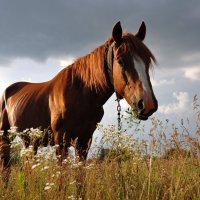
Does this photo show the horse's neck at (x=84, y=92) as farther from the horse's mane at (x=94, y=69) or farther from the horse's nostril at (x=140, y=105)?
the horse's nostril at (x=140, y=105)

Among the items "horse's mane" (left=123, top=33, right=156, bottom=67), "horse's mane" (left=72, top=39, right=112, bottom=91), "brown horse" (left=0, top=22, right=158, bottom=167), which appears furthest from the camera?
"horse's mane" (left=72, top=39, right=112, bottom=91)

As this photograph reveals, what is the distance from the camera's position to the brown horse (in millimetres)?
5402

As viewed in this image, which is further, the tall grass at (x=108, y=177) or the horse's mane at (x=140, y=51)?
the horse's mane at (x=140, y=51)

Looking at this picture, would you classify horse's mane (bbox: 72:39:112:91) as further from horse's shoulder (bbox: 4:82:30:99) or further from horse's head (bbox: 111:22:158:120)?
horse's shoulder (bbox: 4:82:30:99)

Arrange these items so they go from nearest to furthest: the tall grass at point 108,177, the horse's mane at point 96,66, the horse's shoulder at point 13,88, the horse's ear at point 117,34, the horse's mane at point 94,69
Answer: the tall grass at point 108,177 < the horse's mane at point 96,66 < the horse's ear at point 117,34 < the horse's mane at point 94,69 < the horse's shoulder at point 13,88

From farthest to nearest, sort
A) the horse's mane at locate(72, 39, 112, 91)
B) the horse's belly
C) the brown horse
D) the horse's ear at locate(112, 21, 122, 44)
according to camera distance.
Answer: the horse's belly → the horse's mane at locate(72, 39, 112, 91) → the horse's ear at locate(112, 21, 122, 44) → the brown horse

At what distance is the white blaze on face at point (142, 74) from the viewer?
5.11 m

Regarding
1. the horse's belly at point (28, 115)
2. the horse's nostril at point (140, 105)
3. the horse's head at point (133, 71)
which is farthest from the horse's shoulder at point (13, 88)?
the horse's nostril at point (140, 105)

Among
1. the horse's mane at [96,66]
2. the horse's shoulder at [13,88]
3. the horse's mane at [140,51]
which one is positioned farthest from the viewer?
the horse's shoulder at [13,88]

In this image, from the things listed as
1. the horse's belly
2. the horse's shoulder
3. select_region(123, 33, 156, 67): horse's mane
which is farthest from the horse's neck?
the horse's shoulder

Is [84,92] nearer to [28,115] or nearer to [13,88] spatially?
[28,115]

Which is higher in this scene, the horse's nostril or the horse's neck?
the horse's neck

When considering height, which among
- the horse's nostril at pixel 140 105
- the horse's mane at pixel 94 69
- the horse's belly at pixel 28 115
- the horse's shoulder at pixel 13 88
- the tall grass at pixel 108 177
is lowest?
the tall grass at pixel 108 177

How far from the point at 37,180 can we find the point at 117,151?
3.10 feet
